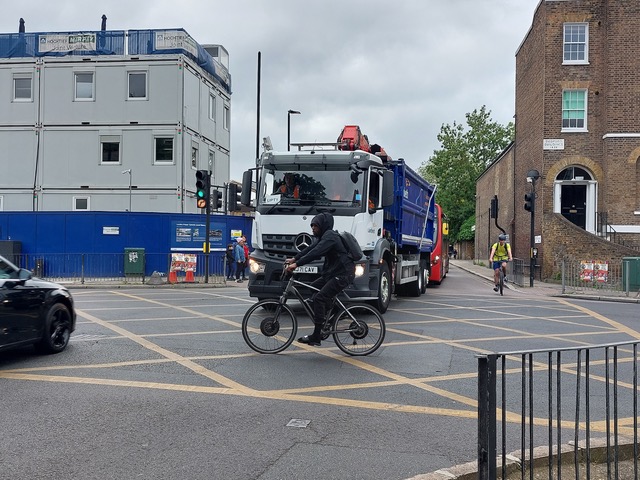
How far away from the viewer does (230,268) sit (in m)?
24.0

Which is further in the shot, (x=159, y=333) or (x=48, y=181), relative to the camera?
(x=48, y=181)

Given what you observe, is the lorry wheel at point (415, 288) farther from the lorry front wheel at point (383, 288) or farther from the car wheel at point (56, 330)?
the car wheel at point (56, 330)

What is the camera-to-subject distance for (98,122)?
30094 millimetres

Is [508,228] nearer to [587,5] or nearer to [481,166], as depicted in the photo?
[587,5]

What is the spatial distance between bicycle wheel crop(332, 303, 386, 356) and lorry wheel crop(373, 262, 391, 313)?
3851mm

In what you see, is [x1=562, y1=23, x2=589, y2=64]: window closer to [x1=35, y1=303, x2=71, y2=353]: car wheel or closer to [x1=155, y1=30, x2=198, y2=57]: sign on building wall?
[x1=155, y1=30, x2=198, y2=57]: sign on building wall

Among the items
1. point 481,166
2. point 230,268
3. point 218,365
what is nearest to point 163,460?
point 218,365

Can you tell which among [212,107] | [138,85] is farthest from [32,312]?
[212,107]

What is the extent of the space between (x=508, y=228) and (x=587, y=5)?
13.2m

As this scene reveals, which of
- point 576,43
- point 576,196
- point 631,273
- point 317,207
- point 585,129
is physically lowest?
point 631,273

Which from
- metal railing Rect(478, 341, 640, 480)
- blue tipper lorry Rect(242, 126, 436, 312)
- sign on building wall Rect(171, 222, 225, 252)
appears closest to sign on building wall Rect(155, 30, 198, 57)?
sign on building wall Rect(171, 222, 225, 252)

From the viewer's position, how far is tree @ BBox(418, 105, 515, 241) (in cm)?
6719

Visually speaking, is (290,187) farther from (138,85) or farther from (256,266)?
(138,85)

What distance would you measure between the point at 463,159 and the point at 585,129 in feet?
136
